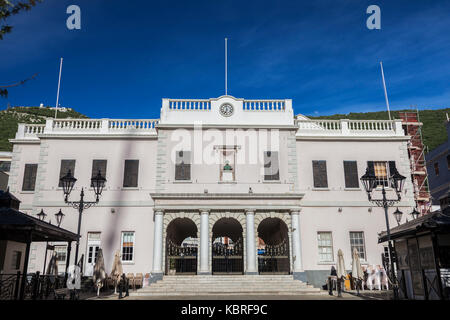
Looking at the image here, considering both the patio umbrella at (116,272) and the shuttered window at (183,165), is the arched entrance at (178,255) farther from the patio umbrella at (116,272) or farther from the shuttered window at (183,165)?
the patio umbrella at (116,272)

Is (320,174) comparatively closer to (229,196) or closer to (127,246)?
(229,196)

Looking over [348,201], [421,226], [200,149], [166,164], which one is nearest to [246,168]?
[200,149]

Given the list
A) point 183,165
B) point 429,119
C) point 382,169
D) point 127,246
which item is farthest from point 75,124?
point 429,119

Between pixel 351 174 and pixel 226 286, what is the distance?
11379 mm

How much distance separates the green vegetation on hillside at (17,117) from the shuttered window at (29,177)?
32.9 meters

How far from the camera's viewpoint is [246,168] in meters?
24.4

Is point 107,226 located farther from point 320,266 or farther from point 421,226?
point 421,226

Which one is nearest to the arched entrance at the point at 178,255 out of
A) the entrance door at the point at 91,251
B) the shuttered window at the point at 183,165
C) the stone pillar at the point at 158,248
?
the stone pillar at the point at 158,248

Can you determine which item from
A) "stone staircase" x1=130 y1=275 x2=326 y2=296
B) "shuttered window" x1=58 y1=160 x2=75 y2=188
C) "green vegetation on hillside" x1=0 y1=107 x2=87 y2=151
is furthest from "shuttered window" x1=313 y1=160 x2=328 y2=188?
"green vegetation on hillside" x1=0 y1=107 x2=87 y2=151

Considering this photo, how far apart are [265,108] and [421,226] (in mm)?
15506

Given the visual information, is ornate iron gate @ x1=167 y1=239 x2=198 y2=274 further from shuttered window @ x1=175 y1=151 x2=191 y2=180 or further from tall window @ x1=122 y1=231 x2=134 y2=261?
shuttered window @ x1=175 y1=151 x2=191 y2=180

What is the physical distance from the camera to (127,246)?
2334cm

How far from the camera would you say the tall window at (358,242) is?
23688 millimetres

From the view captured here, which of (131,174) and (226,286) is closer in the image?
(226,286)
